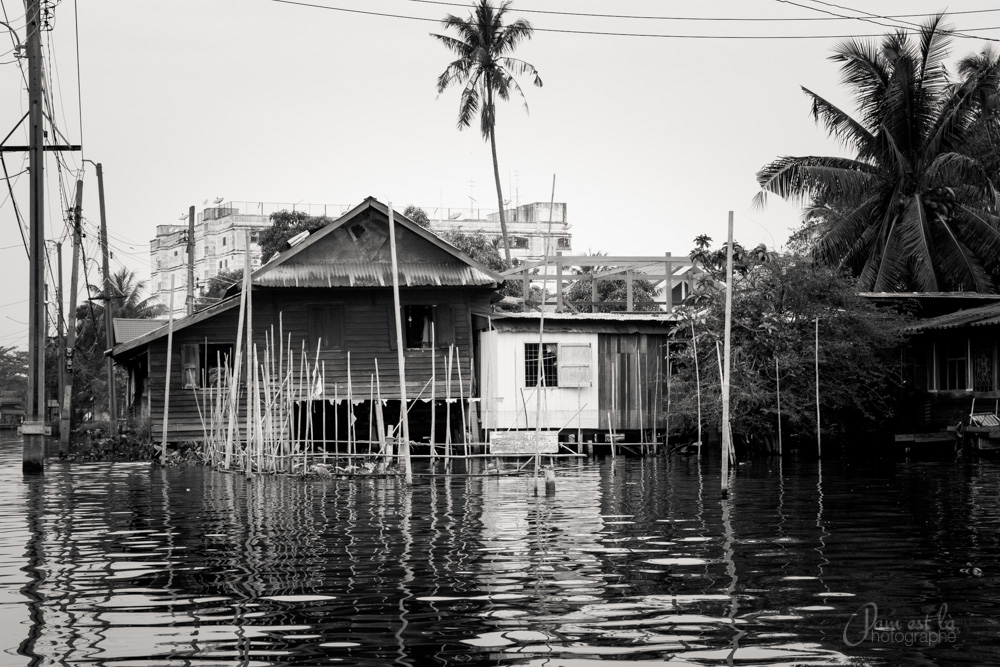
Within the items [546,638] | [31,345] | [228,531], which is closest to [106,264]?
[31,345]

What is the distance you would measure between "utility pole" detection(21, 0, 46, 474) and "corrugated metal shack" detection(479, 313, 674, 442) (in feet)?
40.2

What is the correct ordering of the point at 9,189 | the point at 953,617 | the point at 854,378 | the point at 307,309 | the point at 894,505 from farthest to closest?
the point at 307,309 < the point at 854,378 < the point at 9,189 < the point at 894,505 < the point at 953,617

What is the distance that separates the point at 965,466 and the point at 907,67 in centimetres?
1279

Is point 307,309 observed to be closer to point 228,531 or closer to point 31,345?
point 31,345

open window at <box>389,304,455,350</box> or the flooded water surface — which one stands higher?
open window at <box>389,304,455,350</box>

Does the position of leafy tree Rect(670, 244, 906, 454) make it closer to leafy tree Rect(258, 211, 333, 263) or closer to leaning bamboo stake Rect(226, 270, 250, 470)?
leaning bamboo stake Rect(226, 270, 250, 470)

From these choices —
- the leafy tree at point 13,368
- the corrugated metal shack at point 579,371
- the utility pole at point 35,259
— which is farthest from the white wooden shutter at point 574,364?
the leafy tree at point 13,368

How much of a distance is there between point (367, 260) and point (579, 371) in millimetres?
6188

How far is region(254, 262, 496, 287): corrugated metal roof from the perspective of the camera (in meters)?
30.7

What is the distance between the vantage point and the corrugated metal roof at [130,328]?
36938 mm

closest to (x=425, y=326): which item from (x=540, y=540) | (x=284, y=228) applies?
(x=284, y=228)

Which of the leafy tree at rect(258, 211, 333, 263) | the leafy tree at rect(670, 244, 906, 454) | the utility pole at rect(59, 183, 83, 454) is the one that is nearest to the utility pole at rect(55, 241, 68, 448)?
the utility pole at rect(59, 183, 83, 454)

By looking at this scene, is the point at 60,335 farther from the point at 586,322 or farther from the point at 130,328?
the point at 586,322

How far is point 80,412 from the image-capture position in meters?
58.8
